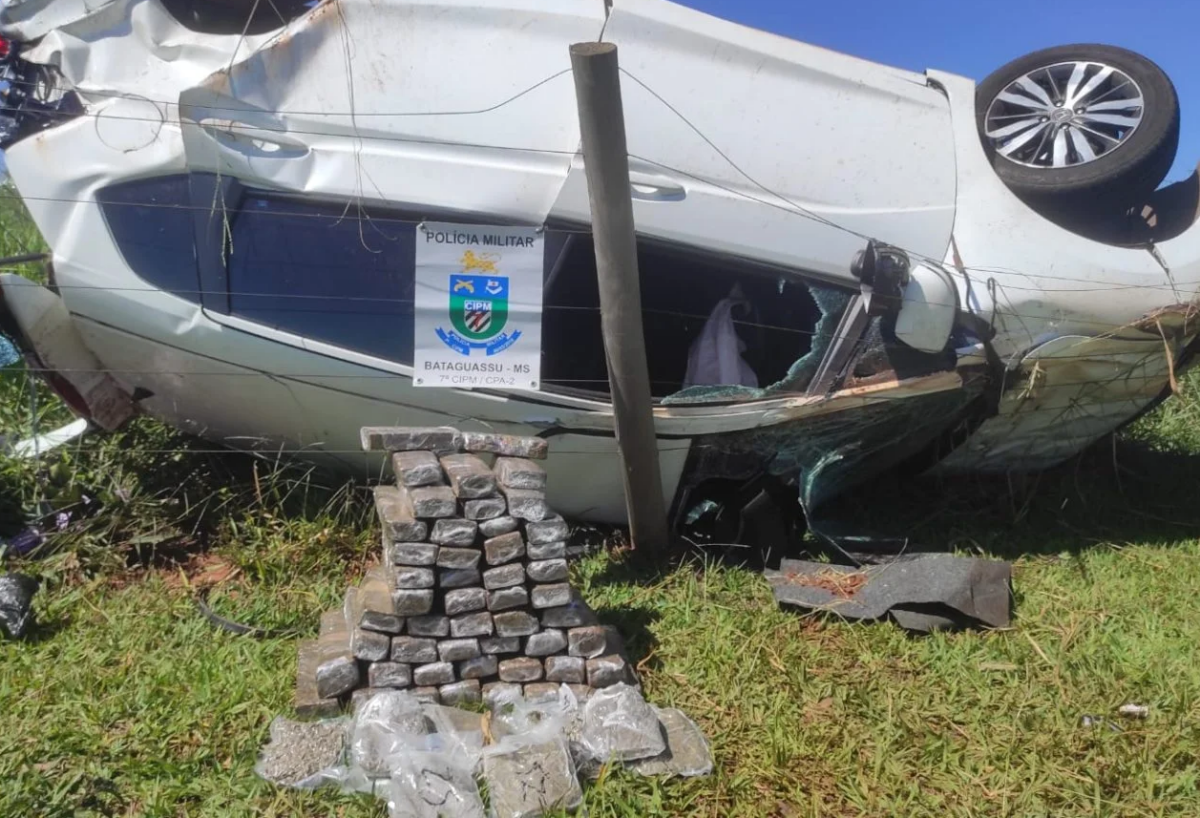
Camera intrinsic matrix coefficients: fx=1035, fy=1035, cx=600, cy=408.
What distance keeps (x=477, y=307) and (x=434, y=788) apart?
78.8 inches

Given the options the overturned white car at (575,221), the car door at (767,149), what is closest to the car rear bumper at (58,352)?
the overturned white car at (575,221)

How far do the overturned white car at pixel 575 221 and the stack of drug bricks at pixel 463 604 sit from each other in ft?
3.12

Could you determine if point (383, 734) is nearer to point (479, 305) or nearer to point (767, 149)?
point (479, 305)

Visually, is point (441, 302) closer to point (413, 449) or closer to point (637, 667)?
point (413, 449)

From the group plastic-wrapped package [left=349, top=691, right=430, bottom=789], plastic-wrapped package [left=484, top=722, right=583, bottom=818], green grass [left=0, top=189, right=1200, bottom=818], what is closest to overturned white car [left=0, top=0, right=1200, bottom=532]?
green grass [left=0, top=189, right=1200, bottom=818]

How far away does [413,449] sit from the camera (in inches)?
141

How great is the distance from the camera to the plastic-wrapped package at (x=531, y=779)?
9.51ft

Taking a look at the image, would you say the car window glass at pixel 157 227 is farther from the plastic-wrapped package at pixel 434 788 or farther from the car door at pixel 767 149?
the plastic-wrapped package at pixel 434 788

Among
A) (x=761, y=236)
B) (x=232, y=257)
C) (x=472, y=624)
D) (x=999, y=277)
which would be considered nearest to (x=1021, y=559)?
(x=999, y=277)

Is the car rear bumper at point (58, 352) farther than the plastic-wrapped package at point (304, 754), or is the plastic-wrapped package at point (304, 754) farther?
the car rear bumper at point (58, 352)

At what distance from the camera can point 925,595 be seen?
13.5ft

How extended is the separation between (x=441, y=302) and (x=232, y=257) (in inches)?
34.3

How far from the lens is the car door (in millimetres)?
4301

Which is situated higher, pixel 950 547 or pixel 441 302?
pixel 441 302
